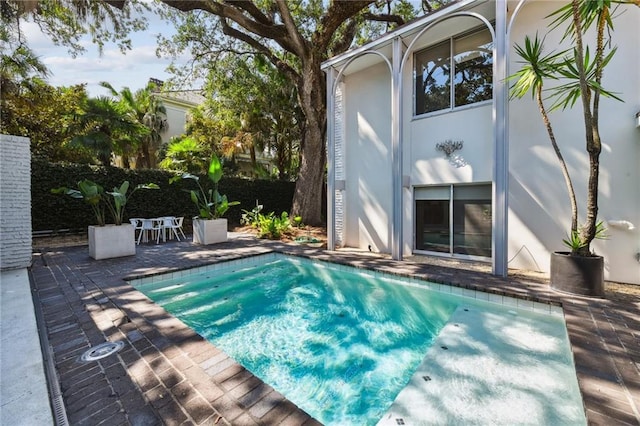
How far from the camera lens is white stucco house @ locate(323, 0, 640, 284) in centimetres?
564

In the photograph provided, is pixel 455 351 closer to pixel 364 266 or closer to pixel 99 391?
pixel 364 266

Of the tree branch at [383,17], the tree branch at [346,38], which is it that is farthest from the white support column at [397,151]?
the tree branch at [383,17]

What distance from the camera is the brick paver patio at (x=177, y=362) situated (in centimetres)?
209

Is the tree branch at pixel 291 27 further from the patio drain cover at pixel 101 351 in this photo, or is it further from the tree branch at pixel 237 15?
the patio drain cover at pixel 101 351

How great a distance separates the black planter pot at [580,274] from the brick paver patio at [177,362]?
0.22 meters

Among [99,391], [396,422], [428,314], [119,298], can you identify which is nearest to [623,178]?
[428,314]

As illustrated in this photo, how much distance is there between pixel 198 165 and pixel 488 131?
13486 mm

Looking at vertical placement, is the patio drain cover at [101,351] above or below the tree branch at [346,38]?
below

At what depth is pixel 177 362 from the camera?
2709 millimetres

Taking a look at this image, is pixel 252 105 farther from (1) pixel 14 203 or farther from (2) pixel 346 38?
(1) pixel 14 203

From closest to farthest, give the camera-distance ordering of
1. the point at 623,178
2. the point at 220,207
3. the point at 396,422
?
1. the point at 396,422
2. the point at 623,178
3. the point at 220,207

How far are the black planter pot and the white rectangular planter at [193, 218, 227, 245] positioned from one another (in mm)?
A: 9630

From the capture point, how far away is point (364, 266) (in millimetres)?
6930

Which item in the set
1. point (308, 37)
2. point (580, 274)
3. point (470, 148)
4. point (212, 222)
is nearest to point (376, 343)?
point (580, 274)
